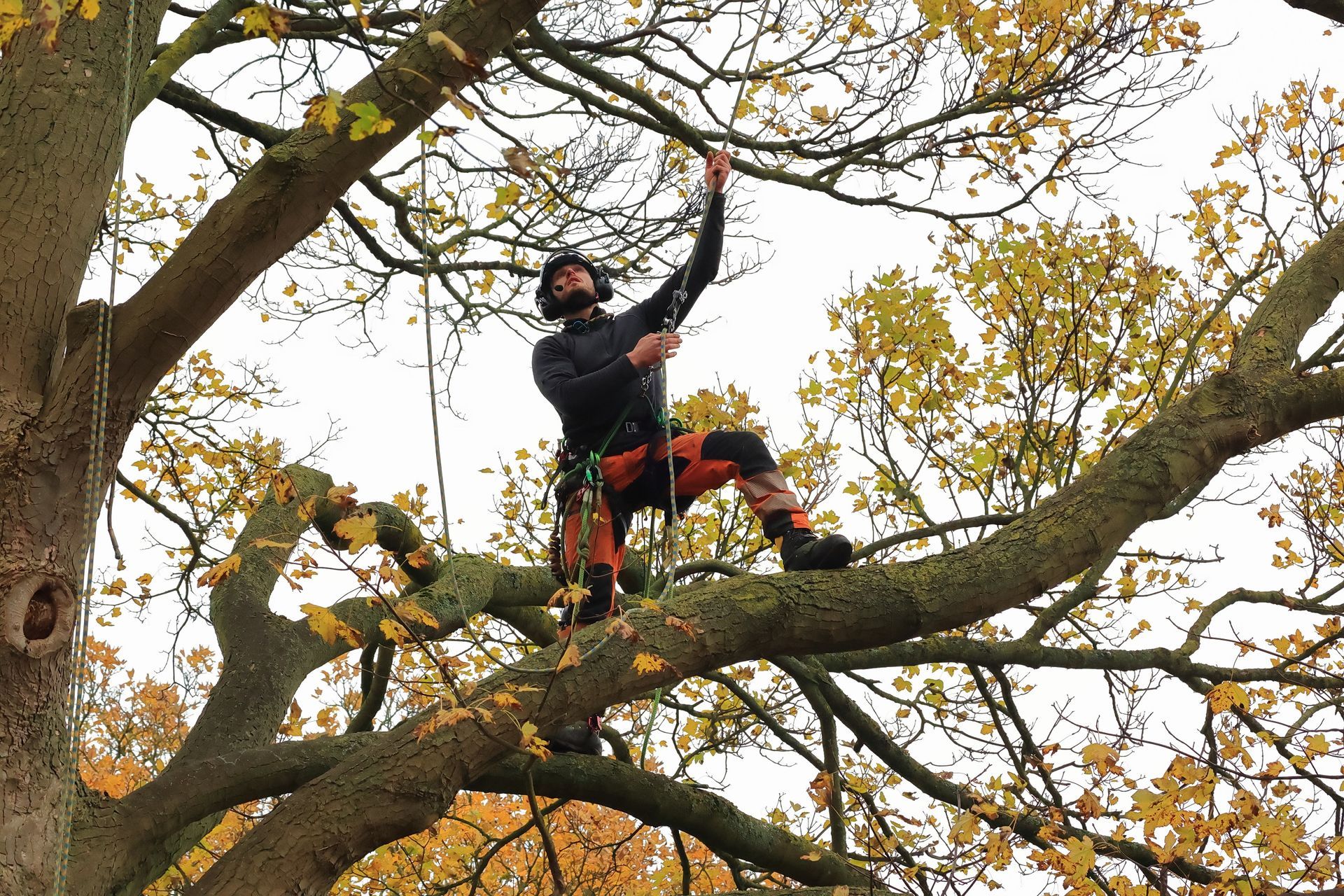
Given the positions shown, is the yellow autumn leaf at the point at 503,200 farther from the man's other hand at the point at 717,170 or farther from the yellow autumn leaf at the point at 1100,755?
the yellow autumn leaf at the point at 1100,755

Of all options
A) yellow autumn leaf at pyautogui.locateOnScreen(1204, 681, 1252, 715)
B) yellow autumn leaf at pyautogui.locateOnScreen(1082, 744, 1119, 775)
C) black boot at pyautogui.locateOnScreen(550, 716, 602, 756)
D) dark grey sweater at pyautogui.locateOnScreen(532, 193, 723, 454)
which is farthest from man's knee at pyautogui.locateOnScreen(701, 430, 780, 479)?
yellow autumn leaf at pyautogui.locateOnScreen(1204, 681, 1252, 715)

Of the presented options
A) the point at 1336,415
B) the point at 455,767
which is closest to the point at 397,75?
the point at 455,767

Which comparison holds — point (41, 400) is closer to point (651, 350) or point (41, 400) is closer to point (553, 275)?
point (651, 350)

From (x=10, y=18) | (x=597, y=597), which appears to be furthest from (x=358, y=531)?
(x=597, y=597)

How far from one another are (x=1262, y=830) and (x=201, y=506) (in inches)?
209

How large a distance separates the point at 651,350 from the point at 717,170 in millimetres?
669

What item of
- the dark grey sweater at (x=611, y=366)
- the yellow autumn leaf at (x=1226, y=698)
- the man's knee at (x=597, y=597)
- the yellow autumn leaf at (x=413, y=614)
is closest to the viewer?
the yellow autumn leaf at (x=413, y=614)

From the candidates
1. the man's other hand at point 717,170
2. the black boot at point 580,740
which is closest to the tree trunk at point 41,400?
the black boot at point 580,740

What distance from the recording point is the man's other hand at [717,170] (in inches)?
162

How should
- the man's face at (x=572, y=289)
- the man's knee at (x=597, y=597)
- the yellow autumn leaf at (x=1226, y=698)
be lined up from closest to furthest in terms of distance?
the man's knee at (x=597, y=597)
the yellow autumn leaf at (x=1226, y=698)
the man's face at (x=572, y=289)

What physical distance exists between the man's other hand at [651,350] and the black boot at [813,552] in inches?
27.2

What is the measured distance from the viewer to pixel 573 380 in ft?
13.4

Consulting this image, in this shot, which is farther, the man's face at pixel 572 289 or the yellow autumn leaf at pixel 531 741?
the man's face at pixel 572 289

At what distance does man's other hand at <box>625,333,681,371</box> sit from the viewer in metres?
3.93
